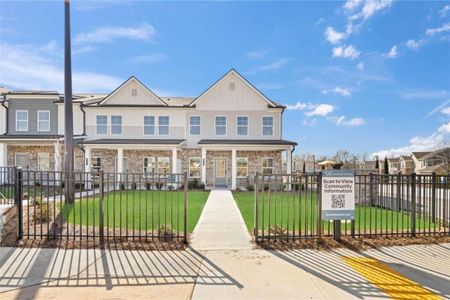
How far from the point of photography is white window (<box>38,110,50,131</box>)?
2459cm

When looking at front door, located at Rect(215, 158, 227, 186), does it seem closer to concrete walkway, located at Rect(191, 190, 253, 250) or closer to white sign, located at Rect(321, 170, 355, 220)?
concrete walkway, located at Rect(191, 190, 253, 250)

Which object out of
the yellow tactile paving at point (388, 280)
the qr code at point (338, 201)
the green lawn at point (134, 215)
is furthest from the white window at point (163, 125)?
the yellow tactile paving at point (388, 280)

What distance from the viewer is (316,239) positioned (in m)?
6.93

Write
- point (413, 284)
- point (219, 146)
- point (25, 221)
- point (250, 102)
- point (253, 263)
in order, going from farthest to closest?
point (250, 102)
point (219, 146)
point (25, 221)
point (253, 263)
point (413, 284)

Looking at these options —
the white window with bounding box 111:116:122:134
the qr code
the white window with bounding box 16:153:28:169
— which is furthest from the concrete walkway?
the white window with bounding box 16:153:28:169

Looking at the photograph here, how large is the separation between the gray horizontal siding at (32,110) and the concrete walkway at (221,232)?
1950 centimetres

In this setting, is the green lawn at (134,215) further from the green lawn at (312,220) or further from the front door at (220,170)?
the front door at (220,170)

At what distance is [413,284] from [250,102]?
64.9ft

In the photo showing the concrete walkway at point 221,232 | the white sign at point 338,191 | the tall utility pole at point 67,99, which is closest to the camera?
the concrete walkway at point 221,232

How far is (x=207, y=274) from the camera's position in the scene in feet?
16.3

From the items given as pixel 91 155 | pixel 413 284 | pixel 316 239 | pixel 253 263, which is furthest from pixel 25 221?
pixel 91 155

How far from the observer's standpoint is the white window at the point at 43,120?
968 inches

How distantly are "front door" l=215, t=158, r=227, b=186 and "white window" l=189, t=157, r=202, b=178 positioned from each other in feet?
4.69

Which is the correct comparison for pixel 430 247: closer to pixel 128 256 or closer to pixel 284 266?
pixel 284 266
